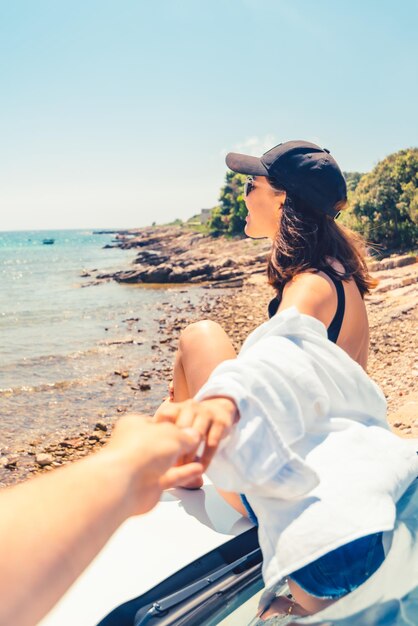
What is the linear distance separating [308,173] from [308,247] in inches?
10.8

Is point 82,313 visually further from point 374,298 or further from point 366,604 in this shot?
point 366,604

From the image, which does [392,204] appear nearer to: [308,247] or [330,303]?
[308,247]

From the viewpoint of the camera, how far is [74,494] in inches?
31.9

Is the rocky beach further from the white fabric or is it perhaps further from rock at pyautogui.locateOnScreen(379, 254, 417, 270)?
the white fabric

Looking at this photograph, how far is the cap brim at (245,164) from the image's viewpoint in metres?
2.34

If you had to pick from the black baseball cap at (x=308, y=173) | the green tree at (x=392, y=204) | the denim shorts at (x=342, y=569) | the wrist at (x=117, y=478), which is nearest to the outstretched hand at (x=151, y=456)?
the wrist at (x=117, y=478)

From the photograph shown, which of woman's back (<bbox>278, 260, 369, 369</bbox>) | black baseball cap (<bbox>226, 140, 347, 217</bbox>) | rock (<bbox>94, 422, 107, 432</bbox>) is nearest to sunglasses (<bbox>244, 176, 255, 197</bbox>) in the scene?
black baseball cap (<bbox>226, 140, 347, 217</bbox>)

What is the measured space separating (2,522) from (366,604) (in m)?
0.91

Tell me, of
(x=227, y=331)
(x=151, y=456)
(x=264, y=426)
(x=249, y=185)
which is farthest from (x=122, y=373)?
(x=151, y=456)

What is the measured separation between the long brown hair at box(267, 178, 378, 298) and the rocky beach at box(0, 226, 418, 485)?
322 centimetres

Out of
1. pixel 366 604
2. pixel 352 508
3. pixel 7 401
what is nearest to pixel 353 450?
pixel 352 508

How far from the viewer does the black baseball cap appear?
2.12 m

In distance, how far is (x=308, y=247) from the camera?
7.10ft

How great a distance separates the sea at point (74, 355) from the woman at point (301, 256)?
4207mm
